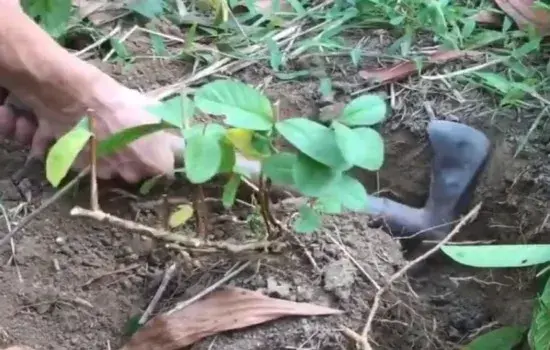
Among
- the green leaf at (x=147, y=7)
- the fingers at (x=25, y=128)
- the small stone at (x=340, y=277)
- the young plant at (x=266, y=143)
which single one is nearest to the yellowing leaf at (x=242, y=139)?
the young plant at (x=266, y=143)

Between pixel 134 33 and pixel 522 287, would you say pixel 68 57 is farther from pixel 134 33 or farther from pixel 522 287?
pixel 522 287

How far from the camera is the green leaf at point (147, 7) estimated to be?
1697 millimetres

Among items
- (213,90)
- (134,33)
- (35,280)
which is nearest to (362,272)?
(213,90)

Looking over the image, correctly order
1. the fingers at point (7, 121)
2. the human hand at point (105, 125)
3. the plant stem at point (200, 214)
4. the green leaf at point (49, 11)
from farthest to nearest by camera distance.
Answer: the green leaf at point (49, 11)
the fingers at point (7, 121)
the human hand at point (105, 125)
the plant stem at point (200, 214)

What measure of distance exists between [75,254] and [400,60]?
0.62 meters

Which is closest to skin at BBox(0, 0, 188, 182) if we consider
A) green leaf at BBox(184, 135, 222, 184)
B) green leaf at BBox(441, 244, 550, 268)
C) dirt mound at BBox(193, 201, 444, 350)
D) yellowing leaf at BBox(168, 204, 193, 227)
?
yellowing leaf at BBox(168, 204, 193, 227)

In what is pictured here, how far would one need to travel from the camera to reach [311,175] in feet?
3.24

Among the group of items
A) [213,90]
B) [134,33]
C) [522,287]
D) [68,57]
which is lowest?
[522,287]

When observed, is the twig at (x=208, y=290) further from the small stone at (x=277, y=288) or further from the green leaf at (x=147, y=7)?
the green leaf at (x=147, y=7)

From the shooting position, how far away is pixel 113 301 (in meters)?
1.21

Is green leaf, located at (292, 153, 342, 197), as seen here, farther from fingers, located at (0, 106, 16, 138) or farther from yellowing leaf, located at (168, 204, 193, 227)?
fingers, located at (0, 106, 16, 138)

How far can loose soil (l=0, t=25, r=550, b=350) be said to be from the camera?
3.77ft

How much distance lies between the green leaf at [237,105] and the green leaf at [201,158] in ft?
0.10

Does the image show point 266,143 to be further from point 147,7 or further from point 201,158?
point 147,7
